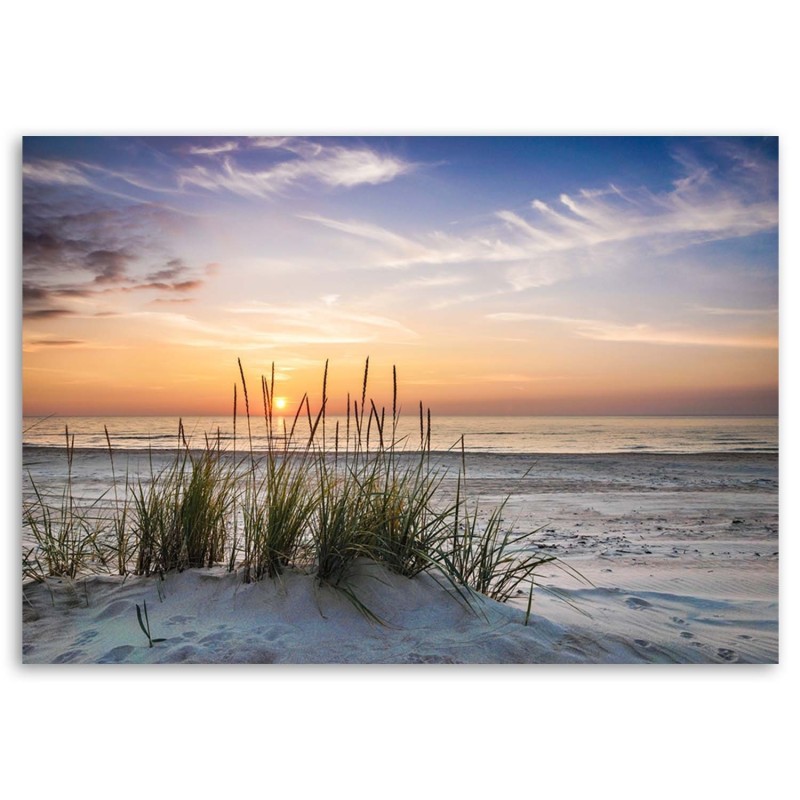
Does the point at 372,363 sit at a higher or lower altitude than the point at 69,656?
higher

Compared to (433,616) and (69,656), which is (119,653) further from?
(433,616)

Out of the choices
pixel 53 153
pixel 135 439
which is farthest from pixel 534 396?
pixel 53 153

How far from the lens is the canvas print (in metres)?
2.62

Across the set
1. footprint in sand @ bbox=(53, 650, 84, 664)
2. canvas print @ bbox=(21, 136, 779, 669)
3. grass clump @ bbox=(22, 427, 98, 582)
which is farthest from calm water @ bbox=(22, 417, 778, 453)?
footprint in sand @ bbox=(53, 650, 84, 664)

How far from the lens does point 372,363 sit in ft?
11.1

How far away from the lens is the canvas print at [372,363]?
262 cm

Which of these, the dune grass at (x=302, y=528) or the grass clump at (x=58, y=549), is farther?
the grass clump at (x=58, y=549)

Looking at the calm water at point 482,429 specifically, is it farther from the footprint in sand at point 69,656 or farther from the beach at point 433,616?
the footprint in sand at point 69,656

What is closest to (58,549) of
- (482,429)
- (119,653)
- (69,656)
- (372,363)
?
(69,656)

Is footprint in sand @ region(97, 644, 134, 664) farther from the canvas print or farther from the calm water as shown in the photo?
the calm water

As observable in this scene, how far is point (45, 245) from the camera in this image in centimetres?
304

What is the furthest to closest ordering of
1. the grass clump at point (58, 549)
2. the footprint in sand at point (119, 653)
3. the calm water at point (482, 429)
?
1. the calm water at point (482, 429)
2. the grass clump at point (58, 549)
3. the footprint in sand at point (119, 653)

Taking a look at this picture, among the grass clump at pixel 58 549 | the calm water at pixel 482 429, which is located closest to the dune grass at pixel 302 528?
the grass clump at pixel 58 549
